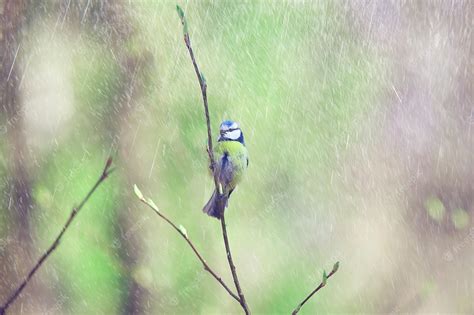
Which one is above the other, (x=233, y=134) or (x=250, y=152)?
(x=233, y=134)

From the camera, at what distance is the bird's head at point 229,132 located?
5.77 feet

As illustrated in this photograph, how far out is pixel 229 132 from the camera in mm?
1811

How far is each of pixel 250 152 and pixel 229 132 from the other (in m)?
2.85

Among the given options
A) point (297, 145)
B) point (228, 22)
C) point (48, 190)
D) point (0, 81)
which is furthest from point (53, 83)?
point (297, 145)

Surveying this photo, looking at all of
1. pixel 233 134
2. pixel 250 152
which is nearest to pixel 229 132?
pixel 233 134

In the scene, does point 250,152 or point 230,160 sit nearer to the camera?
point 230,160

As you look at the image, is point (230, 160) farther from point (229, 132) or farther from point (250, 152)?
point (250, 152)

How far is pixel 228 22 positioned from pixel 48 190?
193 centimetres

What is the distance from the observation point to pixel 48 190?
12.1ft

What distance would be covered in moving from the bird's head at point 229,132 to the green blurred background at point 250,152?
175 cm

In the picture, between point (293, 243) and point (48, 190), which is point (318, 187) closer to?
point (293, 243)

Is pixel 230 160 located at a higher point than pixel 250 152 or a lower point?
higher

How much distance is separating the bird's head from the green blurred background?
175 cm

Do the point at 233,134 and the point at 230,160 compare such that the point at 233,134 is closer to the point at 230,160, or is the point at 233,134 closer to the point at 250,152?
the point at 230,160
